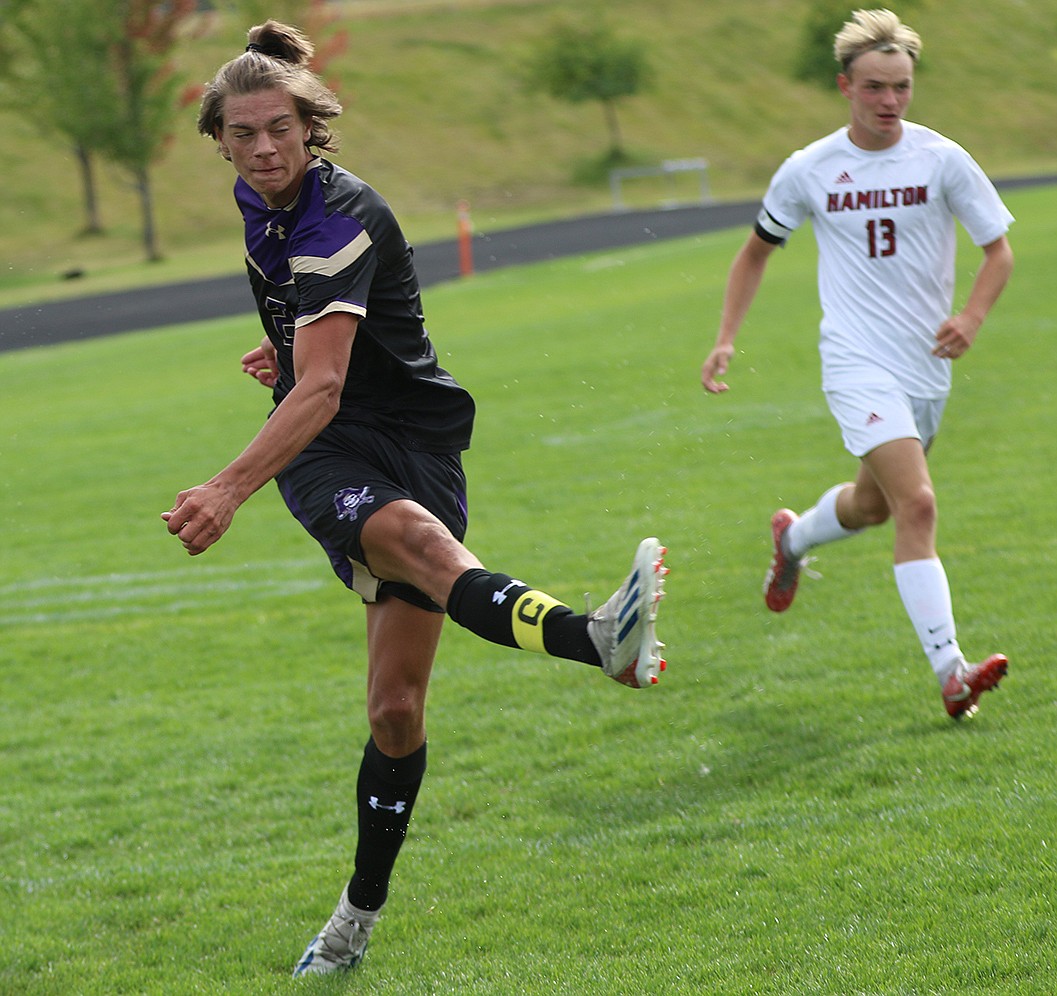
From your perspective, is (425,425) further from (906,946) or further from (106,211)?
(106,211)

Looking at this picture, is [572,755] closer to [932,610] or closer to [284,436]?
[932,610]

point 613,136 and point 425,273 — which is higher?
point 425,273

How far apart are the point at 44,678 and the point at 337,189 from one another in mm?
4029

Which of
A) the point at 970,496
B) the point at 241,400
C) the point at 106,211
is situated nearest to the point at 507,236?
the point at 106,211

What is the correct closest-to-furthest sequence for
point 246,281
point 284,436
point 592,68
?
point 284,436 → point 246,281 → point 592,68

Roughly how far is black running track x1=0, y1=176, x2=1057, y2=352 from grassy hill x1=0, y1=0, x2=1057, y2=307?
330cm

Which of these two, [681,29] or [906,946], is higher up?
[906,946]

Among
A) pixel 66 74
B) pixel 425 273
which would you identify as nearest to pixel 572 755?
pixel 425 273

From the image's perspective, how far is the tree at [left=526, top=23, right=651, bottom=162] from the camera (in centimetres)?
5125

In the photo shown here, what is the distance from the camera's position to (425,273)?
27.2m

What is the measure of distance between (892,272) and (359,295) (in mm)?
2737

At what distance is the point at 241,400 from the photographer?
14617 mm

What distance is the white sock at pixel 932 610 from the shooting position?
480 cm


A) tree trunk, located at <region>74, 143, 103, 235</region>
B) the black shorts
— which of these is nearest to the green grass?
the black shorts
